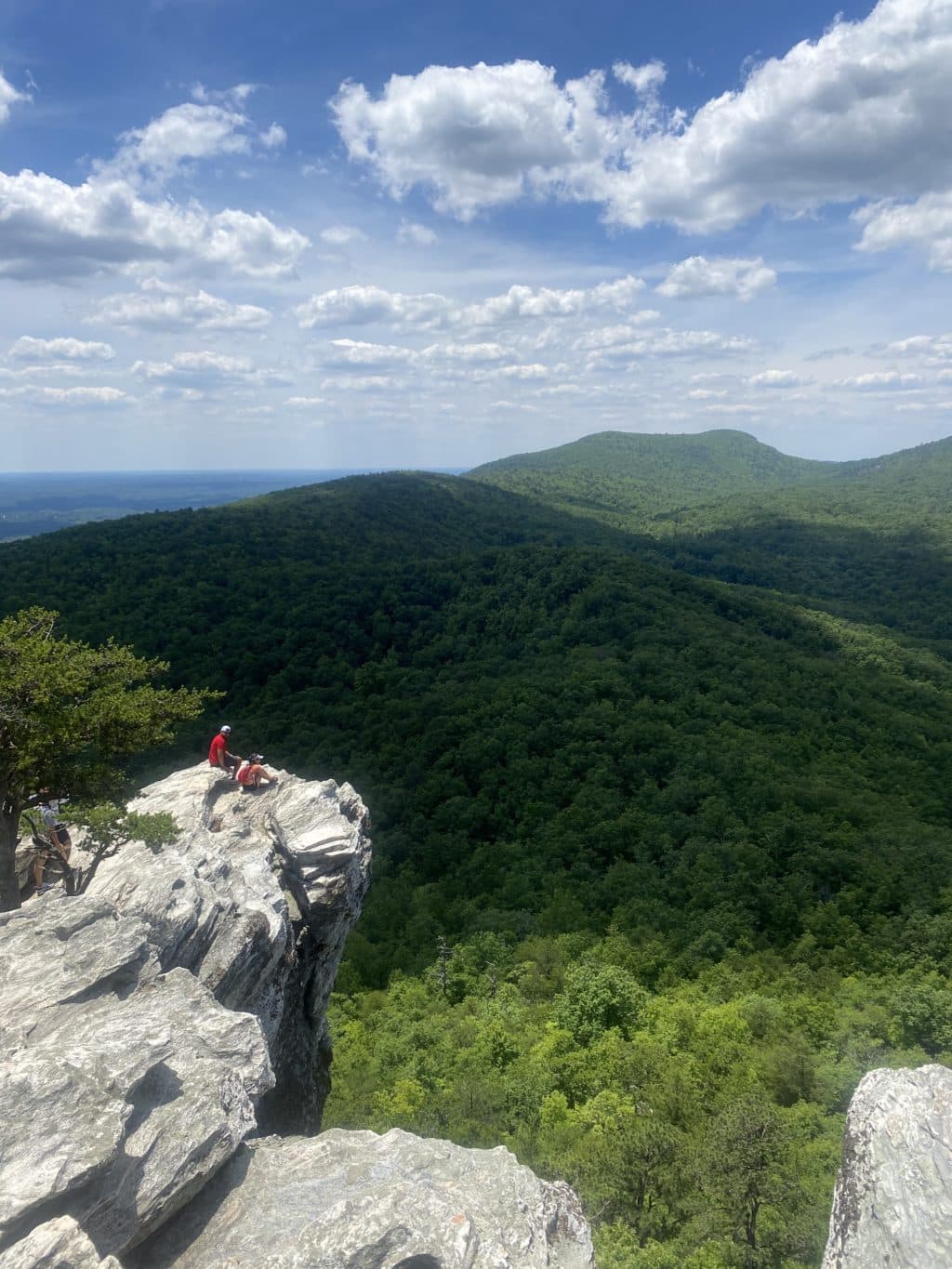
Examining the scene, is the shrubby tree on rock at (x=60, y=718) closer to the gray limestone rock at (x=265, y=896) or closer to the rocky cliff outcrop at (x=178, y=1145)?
the gray limestone rock at (x=265, y=896)

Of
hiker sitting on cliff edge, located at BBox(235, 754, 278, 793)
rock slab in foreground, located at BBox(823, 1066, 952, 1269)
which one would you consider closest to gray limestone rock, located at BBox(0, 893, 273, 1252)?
hiker sitting on cliff edge, located at BBox(235, 754, 278, 793)

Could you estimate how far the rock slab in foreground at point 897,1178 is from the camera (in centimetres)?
1098

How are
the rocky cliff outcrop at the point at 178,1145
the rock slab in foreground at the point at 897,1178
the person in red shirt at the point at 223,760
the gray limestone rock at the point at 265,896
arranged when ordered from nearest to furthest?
1. the rocky cliff outcrop at the point at 178,1145
2. the rock slab in foreground at the point at 897,1178
3. the gray limestone rock at the point at 265,896
4. the person in red shirt at the point at 223,760

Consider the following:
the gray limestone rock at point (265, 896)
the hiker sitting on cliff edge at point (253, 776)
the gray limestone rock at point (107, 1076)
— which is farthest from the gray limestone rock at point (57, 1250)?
the hiker sitting on cliff edge at point (253, 776)

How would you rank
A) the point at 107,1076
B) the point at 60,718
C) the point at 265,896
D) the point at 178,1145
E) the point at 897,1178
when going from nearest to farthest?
the point at 107,1076, the point at 178,1145, the point at 897,1178, the point at 60,718, the point at 265,896

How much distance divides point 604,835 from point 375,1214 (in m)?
51.4

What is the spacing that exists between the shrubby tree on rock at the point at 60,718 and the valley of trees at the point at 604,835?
20054mm

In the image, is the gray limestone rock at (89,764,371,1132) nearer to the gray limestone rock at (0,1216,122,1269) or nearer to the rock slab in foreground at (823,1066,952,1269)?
the gray limestone rock at (0,1216,122,1269)

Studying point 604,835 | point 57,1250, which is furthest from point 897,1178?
point 604,835

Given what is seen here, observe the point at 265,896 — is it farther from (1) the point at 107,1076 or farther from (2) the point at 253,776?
(1) the point at 107,1076

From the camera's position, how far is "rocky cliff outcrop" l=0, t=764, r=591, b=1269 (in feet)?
31.1

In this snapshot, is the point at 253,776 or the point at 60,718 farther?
the point at 253,776

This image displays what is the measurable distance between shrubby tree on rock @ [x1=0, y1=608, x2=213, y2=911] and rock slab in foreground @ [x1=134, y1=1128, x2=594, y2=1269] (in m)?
11.4

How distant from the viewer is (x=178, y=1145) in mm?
10789
